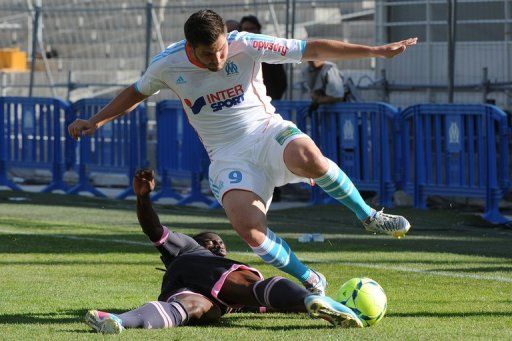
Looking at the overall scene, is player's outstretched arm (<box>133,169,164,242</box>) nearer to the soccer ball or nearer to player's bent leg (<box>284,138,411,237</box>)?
player's bent leg (<box>284,138,411,237</box>)

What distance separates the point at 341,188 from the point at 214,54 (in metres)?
1.19

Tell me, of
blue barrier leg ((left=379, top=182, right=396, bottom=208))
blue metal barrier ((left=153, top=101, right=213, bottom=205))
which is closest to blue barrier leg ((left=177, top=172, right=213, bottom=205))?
blue metal barrier ((left=153, top=101, right=213, bottom=205))

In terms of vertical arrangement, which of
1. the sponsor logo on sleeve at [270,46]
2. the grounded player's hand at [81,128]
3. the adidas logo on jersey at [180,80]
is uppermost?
the sponsor logo on sleeve at [270,46]

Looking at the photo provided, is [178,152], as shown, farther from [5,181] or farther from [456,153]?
[456,153]

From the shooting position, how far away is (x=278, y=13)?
22.3 m

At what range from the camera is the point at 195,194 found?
1712 cm

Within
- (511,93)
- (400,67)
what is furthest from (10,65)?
(511,93)

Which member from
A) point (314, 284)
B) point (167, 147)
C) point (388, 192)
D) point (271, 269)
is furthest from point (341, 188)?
point (167, 147)

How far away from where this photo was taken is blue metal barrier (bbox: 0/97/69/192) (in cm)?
1903

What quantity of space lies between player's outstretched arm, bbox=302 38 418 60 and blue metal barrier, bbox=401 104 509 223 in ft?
22.2

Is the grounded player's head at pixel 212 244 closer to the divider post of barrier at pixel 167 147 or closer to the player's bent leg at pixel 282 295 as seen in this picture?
the player's bent leg at pixel 282 295

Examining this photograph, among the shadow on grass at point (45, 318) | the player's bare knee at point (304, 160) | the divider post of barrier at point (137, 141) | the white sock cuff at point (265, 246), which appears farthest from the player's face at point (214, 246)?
the divider post of barrier at point (137, 141)

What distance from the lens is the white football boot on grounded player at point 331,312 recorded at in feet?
21.3

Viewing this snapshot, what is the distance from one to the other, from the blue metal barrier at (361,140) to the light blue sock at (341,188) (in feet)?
25.6
